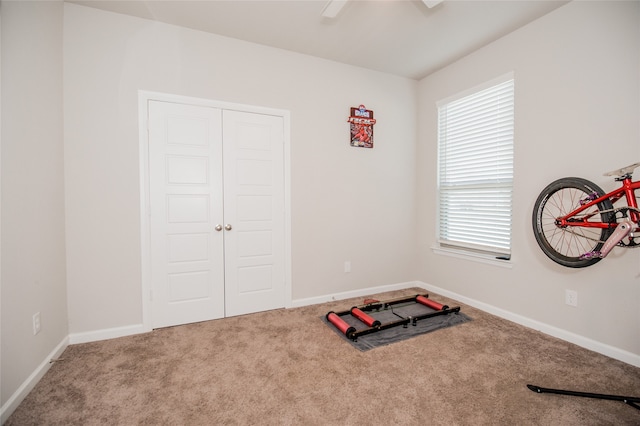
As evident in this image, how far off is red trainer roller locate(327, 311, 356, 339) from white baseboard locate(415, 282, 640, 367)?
1.64 m

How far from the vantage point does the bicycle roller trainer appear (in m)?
2.51

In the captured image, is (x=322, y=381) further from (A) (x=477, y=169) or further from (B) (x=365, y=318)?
(A) (x=477, y=169)

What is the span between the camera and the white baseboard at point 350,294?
331 centimetres

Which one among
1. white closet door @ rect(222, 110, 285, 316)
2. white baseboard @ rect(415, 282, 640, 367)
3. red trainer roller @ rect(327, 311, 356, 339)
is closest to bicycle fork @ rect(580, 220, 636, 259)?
white baseboard @ rect(415, 282, 640, 367)

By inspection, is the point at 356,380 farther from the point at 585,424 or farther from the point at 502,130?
the point at 502,130

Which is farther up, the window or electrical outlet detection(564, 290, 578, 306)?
the window

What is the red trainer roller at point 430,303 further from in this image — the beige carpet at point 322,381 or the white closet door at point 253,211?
the white closet door at point 253,211

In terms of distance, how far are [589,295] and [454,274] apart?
1299 mm

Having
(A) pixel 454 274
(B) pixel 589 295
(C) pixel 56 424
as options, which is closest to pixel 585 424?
(B) pixel 589 295

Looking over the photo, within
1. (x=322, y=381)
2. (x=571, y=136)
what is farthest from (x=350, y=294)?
(x=571, y=136)

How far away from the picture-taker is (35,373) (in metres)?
1.88

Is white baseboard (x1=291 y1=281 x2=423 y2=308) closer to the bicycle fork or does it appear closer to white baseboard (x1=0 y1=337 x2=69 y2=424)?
white baseboard (x1=0 y1=337 x2=69 y2=424)

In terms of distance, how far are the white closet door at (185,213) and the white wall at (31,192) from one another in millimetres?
669

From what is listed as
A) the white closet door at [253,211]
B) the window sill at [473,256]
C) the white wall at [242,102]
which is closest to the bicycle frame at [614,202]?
the window sill at [473,256]
